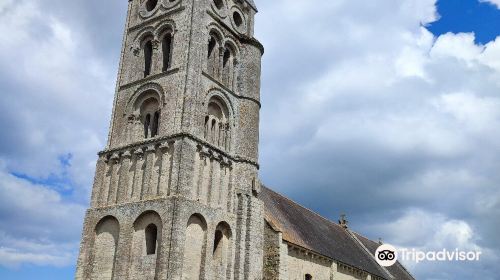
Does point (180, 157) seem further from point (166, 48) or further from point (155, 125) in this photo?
point (166, 48)

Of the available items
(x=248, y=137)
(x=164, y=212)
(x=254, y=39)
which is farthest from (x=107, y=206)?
(x=254, y=39)

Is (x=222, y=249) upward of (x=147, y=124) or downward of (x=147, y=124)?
downward

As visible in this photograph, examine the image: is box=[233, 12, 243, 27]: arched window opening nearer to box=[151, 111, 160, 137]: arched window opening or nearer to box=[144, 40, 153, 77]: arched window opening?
box=[144, 40, 153, 77]: arched window opening

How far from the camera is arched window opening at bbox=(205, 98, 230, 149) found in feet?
85.6

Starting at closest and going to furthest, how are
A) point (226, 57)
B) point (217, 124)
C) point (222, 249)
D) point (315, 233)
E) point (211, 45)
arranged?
point (222, 249)
point (217, 124)
point (211, 45)
point (226, 57)
point (315, 233)

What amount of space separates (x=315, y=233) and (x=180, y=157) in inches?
506

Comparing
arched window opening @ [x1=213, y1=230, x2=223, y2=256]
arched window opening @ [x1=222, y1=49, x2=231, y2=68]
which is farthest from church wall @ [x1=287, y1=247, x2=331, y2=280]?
arched window opening @ [x1=222, y1=49, x2=231, y2=68]

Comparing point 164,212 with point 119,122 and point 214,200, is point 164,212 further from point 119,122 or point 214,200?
point 119,122

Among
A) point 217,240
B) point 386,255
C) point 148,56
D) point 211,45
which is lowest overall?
point 217,240

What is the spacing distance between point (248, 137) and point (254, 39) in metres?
6.37

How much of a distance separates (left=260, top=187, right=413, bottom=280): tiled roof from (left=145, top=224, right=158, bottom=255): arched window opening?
5883 millimetres

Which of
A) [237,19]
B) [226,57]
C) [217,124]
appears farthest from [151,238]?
[237,19]

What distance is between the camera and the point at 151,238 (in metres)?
23.0

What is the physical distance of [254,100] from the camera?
28484mm
